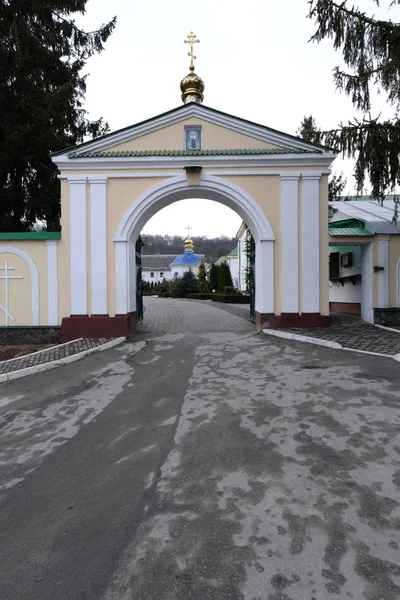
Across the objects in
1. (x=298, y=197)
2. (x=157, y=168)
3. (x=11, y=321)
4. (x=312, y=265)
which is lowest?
(x=11, y=321)

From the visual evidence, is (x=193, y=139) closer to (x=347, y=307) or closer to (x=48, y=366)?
(x=48, y=366)

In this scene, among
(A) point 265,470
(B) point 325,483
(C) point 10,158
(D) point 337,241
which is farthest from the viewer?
(C) point 10,158

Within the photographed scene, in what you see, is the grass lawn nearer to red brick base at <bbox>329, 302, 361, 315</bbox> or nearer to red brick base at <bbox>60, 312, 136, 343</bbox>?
red brick base at <bbox>60, 312, 136, 343</bbox>

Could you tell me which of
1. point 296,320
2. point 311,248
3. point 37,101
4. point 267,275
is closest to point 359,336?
point 296,320

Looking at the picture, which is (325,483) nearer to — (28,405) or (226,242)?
(28,405)

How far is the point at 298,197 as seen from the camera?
9.02 m

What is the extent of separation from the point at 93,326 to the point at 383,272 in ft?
27.8

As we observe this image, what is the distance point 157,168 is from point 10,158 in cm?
627

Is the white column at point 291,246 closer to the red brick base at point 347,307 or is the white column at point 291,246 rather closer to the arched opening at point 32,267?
the red brick base at point 347,307

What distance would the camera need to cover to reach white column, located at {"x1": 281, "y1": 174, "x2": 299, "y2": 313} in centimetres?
898

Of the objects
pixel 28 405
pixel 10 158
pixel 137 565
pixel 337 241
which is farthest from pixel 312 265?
pixel 10 158

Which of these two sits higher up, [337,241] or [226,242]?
[226,242]

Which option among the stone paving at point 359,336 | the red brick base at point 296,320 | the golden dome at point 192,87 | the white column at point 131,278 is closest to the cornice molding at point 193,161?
the white column at point 131,278

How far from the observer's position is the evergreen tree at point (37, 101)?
11.8 meters
